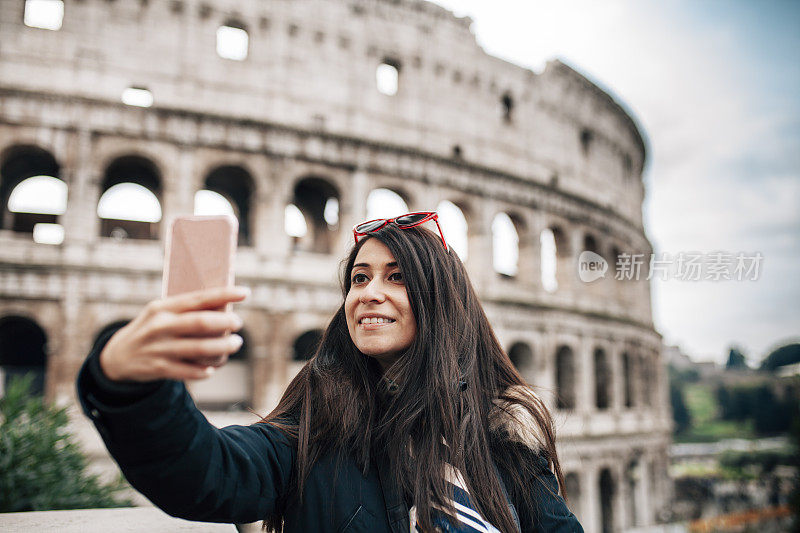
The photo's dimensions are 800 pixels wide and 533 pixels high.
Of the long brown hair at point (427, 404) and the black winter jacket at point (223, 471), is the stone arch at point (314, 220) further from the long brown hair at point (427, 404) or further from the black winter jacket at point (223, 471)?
the black winter jacket at point (223, 471)

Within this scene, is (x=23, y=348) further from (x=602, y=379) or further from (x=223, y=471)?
(x=602, y=379)

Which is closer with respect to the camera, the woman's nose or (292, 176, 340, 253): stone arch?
the woman's nose

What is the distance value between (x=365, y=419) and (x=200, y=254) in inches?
40.4

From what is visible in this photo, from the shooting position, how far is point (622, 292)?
70.1 ft

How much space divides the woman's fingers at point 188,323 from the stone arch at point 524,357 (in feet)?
51.9

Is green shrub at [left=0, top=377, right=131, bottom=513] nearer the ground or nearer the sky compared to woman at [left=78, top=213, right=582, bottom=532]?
nearer the ground

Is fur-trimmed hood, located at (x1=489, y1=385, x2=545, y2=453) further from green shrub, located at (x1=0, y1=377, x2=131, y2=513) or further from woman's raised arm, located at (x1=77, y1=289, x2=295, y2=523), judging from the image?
green shrub, located at (x1=0, y1=377, x2=131, y2=513)

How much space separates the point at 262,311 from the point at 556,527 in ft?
37.4

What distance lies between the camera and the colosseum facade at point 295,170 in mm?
11812

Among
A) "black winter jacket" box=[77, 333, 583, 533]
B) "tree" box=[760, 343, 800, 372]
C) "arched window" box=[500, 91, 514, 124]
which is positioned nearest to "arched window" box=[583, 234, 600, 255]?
"arched window" box=[500, 91, 514, 124]

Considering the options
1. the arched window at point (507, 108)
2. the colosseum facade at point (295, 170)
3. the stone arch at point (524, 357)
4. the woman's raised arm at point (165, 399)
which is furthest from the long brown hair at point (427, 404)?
the arched window at point (507, 108)

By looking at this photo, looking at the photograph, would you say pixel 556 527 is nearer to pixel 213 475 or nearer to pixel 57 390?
pixel 213 475

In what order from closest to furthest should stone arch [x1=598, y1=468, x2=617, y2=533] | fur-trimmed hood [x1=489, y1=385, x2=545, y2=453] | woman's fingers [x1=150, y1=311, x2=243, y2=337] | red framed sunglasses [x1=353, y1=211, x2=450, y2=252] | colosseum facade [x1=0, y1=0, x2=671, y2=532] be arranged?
woman's fingers [x1=150, y1=311, x2=243, y2=337] → fur-trimmed hood [x1=489, y1=385, x2=545, y2=453] → red framed sunglasses [x1=353, y1=211, x2=450, y2=252] → colosseum facade [x1=0, y1=0, x2=671, y2=532] → stone arch [x1=598, y1=468, x2=617, y2=533]

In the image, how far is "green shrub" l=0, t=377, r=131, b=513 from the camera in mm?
4426
